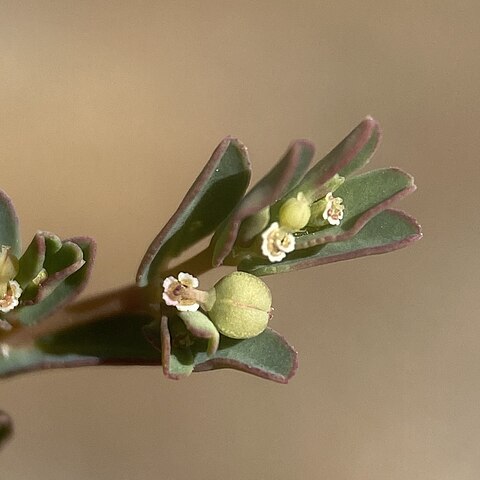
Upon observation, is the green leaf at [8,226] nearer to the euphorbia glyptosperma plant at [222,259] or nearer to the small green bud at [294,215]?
the euphorbia glyptosperma plant at [222,259]

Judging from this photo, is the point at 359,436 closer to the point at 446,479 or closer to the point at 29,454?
the point at 446,479

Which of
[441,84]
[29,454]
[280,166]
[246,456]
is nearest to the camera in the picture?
[280,166]

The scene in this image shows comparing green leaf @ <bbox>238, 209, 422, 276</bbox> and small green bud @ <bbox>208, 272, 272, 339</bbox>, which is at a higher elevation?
green leaf @ <bbox>238, 209, 422, 276</bbox>

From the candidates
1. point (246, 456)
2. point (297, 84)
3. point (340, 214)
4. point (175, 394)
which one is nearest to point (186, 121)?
point (297, 84)

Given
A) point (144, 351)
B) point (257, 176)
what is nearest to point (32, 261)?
point (144, 351)

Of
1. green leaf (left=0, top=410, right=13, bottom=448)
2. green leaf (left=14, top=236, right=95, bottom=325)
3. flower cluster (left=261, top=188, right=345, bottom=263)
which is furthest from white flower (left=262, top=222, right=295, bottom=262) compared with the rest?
green leaf (left=0, top=410, right=13, bottom=448)

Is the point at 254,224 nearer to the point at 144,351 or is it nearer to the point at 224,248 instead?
the point at 224,248

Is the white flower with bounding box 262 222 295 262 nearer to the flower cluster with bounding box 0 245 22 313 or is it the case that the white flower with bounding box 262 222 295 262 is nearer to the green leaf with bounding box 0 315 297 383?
the green leaf with bounding box 0 315 297 383
